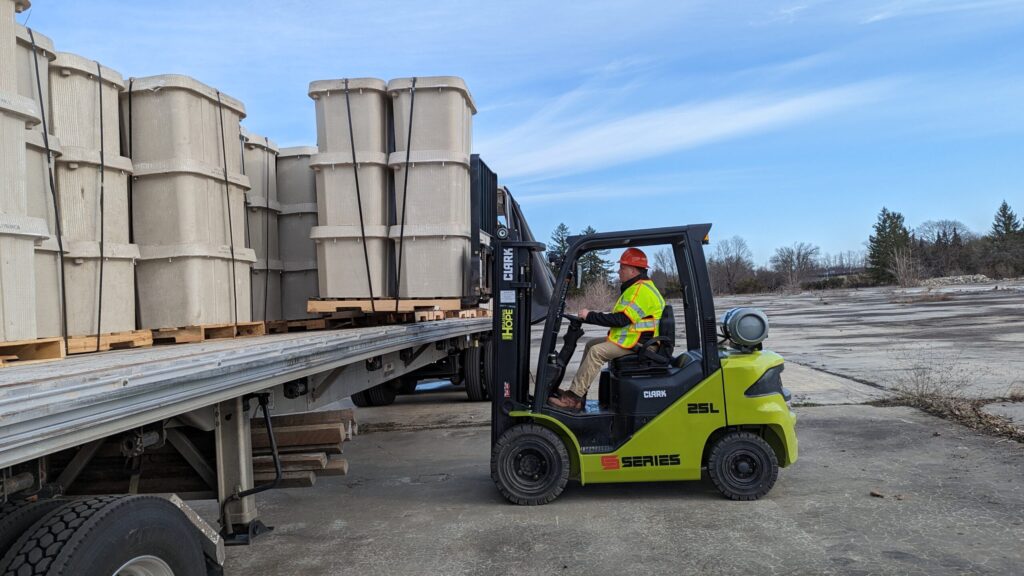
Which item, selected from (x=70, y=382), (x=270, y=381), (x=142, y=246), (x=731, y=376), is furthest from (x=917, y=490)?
(x=142, y=246)

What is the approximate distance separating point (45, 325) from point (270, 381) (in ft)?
6.86

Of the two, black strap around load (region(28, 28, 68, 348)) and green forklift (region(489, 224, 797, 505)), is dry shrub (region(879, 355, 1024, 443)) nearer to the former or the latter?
green forklift (region(489, 224, 797, 505))

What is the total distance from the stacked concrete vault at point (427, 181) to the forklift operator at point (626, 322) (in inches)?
59.7

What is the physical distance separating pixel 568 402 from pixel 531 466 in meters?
0.54

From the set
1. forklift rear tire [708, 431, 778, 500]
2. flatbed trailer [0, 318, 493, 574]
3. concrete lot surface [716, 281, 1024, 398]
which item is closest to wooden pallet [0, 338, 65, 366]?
flatbed trailer [0, 318, 493, 574]

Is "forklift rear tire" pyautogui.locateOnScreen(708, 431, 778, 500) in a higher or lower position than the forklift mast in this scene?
lower

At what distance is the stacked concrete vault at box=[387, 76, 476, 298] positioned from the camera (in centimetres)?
614

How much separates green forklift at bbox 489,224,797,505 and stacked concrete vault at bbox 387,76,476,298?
93cm

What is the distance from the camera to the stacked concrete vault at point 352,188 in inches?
242

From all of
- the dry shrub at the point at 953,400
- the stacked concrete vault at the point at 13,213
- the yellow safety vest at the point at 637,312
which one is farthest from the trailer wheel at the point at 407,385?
the stacked concrete vault at the point at 13,213

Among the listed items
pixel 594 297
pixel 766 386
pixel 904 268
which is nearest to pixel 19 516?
pixel 766 386

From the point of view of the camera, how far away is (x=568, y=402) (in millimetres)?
5371

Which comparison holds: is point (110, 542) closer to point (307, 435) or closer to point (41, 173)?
point (307, 435)

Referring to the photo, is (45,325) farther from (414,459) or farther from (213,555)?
(414,459)
